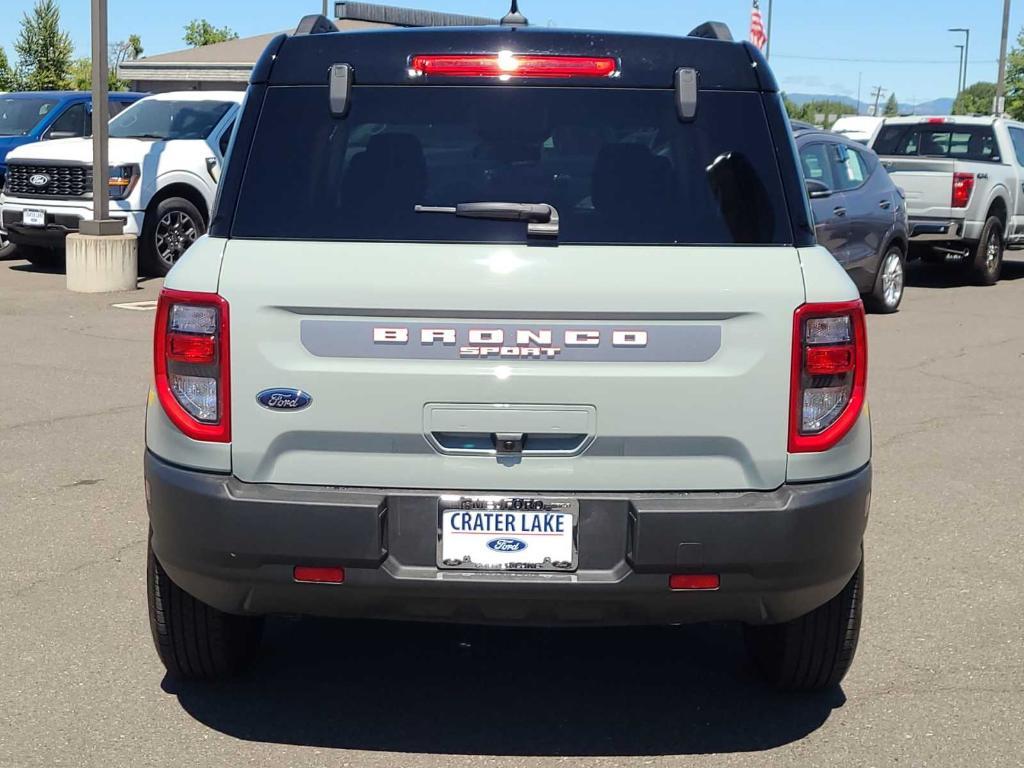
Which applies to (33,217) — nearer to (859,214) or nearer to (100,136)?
(100,136)

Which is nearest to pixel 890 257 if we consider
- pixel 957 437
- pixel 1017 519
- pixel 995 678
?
pixel 957 437

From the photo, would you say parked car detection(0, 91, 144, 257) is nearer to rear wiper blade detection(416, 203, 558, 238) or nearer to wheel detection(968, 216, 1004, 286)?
wheel detection(968, 216, 1004, 286)

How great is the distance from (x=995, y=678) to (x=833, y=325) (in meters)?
1.51

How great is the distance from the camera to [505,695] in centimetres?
432

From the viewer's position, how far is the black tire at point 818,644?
407cm

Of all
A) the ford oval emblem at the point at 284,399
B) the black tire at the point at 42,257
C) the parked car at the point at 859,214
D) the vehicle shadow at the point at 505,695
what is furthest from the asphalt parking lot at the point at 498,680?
the black tire at the point at 42,257

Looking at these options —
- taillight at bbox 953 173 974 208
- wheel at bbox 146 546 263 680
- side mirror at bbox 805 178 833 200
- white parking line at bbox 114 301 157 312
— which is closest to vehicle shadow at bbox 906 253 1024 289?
taillight at bbox 953 173 974 208

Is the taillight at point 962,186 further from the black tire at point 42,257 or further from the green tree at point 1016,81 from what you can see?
the green tree at point 1016,81

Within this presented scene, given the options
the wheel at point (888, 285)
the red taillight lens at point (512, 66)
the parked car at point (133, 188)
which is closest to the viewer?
the red taillight lens at point (512, 66)

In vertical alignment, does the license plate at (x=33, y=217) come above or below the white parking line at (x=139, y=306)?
above

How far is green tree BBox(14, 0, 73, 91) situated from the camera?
42812 mm

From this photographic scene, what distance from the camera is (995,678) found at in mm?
4465

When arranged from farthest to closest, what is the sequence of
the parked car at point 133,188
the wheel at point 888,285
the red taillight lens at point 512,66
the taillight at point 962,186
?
the taillight at point 962,186, the parked car at point 133,188, the wheel at point 888,285, the red taillight lens at point 512,66

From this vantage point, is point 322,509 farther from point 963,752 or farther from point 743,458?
point 963,752
